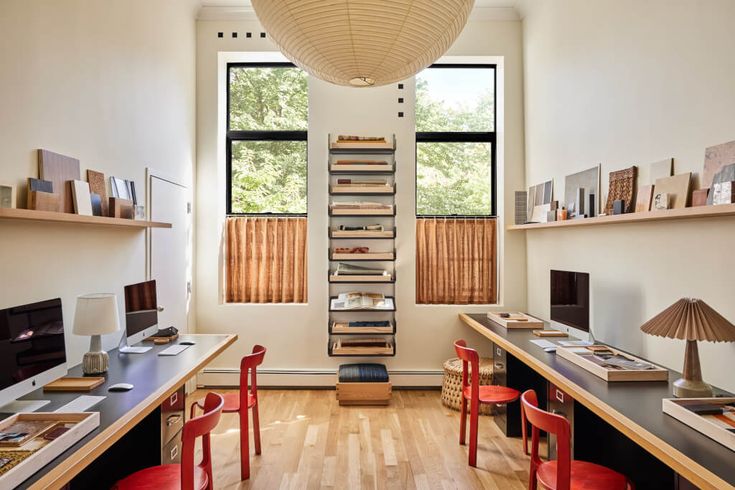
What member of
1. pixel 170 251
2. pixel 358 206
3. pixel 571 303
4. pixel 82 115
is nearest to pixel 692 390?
pixel 571 303

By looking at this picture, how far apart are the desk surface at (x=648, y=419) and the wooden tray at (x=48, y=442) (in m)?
1.89

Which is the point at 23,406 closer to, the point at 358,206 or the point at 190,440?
the point at 190,440

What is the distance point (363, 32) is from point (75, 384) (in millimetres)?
1990

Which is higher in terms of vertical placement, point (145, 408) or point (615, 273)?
point (615, 273)

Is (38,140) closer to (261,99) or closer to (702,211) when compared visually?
(261,99)

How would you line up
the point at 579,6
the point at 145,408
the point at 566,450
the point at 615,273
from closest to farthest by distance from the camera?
the point at 566,450
the point at 145,408
the point at 615,273
the point at 579,6

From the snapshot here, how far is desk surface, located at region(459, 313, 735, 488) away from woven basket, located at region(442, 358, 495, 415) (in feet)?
3.75

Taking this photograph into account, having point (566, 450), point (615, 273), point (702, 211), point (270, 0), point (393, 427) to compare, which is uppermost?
point (270, 0)

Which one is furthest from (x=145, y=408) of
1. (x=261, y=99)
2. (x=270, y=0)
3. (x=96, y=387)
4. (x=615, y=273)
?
(x=261, y=99)

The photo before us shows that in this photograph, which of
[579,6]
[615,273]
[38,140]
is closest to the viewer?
[38,140]

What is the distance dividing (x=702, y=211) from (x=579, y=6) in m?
2.19

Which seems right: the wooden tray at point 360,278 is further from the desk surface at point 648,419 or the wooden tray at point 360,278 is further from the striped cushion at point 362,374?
the desk surface at point 648,419

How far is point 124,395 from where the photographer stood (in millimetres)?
2080

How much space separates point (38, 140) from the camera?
236 cm
